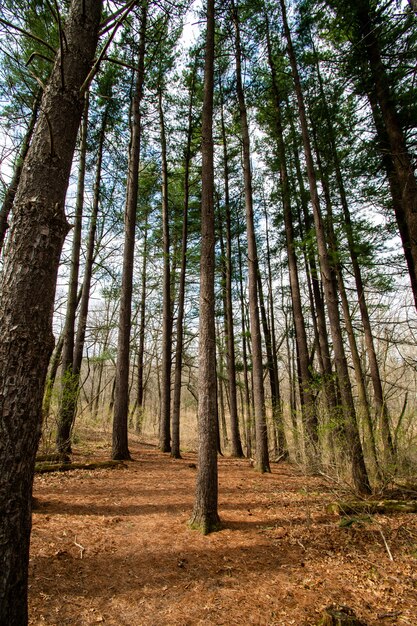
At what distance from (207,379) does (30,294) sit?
295 centimetres

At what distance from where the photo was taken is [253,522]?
4.50 metres

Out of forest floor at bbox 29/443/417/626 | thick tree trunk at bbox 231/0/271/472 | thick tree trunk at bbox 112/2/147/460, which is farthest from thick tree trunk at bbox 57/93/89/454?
thick tree trunk at bbox 231/0/271/472

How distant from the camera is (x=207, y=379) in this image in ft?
14.6

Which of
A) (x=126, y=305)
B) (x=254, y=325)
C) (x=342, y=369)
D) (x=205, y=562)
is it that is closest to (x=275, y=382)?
(x=254, y=325)

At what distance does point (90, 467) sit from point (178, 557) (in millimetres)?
3729

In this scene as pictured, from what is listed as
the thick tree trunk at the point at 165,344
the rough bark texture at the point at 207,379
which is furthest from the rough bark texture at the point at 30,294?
the thick tree trunk at the point at 165,344

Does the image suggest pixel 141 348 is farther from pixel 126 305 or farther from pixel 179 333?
pixel 126 305

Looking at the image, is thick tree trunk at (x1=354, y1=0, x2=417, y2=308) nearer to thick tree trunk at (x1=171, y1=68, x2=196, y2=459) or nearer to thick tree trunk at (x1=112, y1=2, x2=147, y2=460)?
thick tree trunk at (x1=112, y1=2, x2=147, y2=460)

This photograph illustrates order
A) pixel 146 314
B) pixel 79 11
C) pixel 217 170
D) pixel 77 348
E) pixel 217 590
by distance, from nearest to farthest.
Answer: pixel 79 11 < pixel 217 590 < pixel 77 348 < pixel 217 170 < pixel 146 314

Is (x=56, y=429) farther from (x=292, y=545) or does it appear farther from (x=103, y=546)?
(x=292, y=545)

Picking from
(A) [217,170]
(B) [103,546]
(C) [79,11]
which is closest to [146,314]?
(A) [217,170]

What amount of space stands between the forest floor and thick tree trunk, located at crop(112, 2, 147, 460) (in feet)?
7.32

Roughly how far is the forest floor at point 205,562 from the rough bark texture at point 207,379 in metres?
0.31

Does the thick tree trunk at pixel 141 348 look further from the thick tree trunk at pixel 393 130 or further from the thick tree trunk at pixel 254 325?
the thick tree trunk at pixel 393 130
